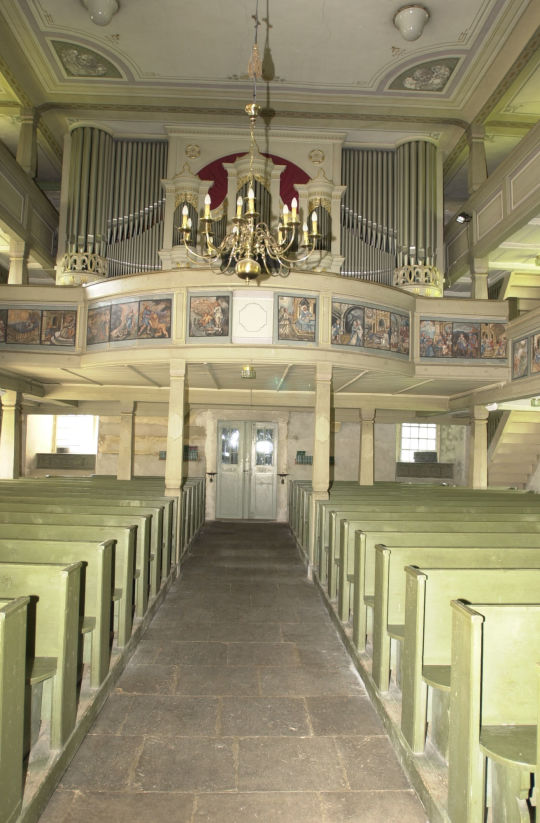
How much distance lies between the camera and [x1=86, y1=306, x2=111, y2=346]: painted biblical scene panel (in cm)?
836

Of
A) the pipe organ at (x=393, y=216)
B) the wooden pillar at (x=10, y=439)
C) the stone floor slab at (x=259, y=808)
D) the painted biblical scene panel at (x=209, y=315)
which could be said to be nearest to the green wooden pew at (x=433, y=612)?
the stone floor slab at (x=259, y=808)

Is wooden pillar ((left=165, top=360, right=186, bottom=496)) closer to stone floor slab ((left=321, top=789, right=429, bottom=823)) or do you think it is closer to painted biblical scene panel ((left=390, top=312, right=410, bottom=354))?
painted biblical scene panel ((left=390, top=312, right=410, bottom=354))

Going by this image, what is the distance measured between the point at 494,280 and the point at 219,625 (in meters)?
12.3

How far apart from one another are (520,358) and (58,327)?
24.3 feet

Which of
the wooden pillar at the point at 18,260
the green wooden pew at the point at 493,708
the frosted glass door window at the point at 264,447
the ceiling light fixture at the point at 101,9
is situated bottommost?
the green wooden pew at the point at 493,708

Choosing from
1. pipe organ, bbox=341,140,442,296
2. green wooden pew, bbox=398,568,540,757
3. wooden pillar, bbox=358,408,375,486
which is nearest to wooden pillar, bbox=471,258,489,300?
pipe organ, bbox=341,140,442,296

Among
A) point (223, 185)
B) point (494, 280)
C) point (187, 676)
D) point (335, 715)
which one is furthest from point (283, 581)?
point (494, 280)

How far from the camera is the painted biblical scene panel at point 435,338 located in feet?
29.2

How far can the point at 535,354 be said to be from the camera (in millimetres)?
8312

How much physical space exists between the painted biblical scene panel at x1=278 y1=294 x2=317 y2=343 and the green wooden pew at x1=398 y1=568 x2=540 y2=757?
502 cm

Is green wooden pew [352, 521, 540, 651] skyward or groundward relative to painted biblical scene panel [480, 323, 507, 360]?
groundward

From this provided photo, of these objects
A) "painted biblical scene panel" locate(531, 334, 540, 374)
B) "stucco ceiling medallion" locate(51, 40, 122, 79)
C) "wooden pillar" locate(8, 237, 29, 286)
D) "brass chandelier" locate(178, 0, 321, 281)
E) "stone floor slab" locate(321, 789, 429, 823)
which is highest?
"stucco ceiling medallion" locate(51, 40, 122, 79)

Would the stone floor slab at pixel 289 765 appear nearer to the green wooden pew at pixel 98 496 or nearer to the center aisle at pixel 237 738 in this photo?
the center aisle at pixel 237 738

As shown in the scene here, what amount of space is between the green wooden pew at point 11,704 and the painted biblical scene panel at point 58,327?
23.0 feet
